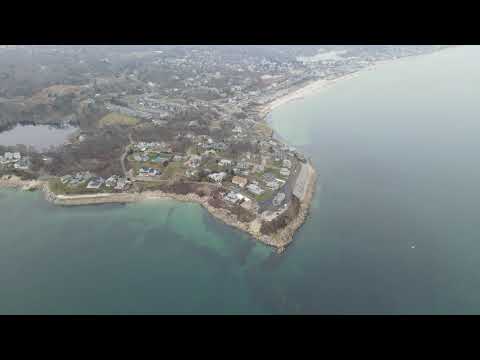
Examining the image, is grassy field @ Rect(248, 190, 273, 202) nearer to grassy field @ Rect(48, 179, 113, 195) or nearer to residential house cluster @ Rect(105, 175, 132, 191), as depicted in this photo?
residential house cluster @ Rect(105, 175, 132, 191)

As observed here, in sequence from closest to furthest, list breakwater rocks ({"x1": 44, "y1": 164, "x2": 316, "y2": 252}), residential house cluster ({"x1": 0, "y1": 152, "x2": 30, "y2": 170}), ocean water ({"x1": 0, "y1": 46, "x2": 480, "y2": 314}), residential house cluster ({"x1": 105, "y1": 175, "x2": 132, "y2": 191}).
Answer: ocean water ({"x1": 0, "y1": 46, "x2": 480, "y2": 314}) < breakwater rocks ({"x1": 44, "y1": 164, "x2": 316, "y2": 252}) < residential house cluster ({"x1": 105, "y1": 175, "x2": 132, "y2": 191}) < residential house cluster ({"x1": 0, "y1": 152, "x2": 30, "y2": 170})

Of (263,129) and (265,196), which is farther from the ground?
(263,129)

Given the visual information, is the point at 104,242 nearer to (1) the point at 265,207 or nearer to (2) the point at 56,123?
(1) the point at 265,207

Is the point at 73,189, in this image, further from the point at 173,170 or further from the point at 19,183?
the point at 173,170

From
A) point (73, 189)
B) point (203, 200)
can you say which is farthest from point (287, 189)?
point (73, 189)

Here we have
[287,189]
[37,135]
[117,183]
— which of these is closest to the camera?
[287,189]

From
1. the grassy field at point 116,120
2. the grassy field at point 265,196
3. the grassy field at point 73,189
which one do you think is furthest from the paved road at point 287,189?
the grassy field at point 116,120

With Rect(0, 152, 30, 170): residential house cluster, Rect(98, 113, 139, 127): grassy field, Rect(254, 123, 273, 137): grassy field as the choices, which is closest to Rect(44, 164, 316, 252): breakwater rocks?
Rect(0, 152, 30, 170): residential house cluster
